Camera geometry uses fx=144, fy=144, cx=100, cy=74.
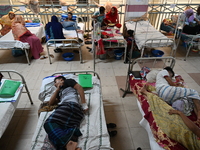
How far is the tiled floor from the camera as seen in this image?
2.04m

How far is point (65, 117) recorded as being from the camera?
1.66 metres

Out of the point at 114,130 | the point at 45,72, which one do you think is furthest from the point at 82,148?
the point at 45,72

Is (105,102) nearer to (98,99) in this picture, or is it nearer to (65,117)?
(98,99)

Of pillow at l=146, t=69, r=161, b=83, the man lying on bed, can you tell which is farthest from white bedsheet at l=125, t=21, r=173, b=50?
the man lying on bed

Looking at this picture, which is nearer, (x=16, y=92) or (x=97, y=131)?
(x=97, y=131)

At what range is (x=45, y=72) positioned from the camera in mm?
3514

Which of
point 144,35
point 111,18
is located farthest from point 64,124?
point 111,18

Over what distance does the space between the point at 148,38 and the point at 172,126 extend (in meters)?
2.80

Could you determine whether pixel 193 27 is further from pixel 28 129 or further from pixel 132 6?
pixel 28 129

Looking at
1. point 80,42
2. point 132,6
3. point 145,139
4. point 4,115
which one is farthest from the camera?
point 132,6

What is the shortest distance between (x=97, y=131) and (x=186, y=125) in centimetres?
94

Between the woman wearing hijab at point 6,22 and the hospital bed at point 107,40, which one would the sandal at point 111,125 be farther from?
Result: the woman wearing hijab at point 6,22

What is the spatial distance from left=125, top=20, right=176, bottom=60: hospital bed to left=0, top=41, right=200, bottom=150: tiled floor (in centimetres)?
68

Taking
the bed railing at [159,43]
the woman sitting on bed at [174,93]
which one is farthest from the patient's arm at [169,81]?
the bed railing at [159,43]
